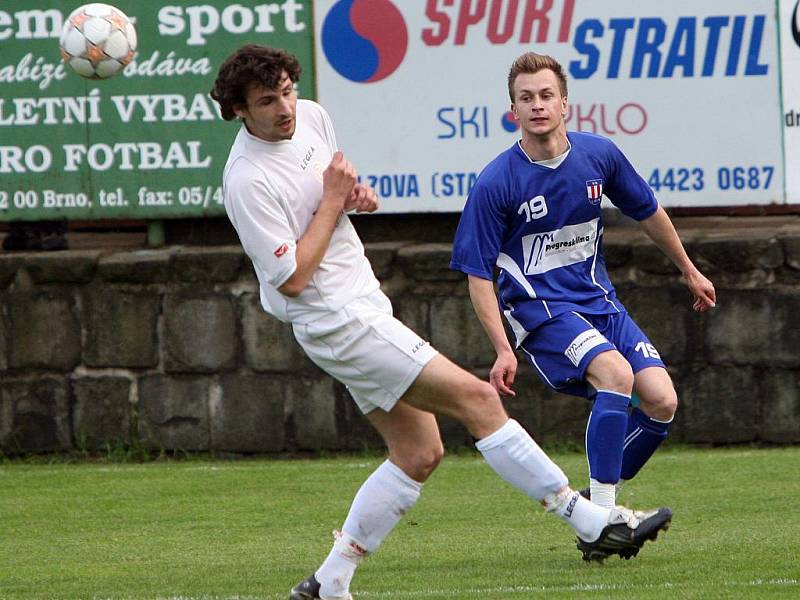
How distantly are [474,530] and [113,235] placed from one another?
4600mm

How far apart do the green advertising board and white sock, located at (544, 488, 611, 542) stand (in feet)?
17.4

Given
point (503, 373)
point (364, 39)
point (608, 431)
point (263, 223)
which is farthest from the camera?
point (364, 39)

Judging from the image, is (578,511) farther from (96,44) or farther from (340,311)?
(96,44)

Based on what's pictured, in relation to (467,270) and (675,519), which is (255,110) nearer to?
(467,270)

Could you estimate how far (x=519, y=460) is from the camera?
515cm

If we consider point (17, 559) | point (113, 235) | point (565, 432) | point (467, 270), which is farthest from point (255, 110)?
point (113, 235)

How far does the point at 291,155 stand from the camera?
5090mm

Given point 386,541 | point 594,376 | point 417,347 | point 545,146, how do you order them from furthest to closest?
point 386,541, point 545,146, point 594,376, point 417,347

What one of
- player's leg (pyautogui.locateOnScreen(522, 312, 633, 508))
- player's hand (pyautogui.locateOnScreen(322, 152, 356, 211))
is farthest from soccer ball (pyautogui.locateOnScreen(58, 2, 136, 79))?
player's hand (pyautogui.locateOnScreen(322, 152, 356, 211))

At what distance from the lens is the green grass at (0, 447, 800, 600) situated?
219 inches

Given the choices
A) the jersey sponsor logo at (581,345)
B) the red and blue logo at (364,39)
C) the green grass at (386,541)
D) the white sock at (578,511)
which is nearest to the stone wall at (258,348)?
the green grass at (386,541)

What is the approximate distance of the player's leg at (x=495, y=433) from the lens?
5.02 m

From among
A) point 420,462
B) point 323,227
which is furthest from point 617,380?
point 323,227

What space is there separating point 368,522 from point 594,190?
1840 millimetres
